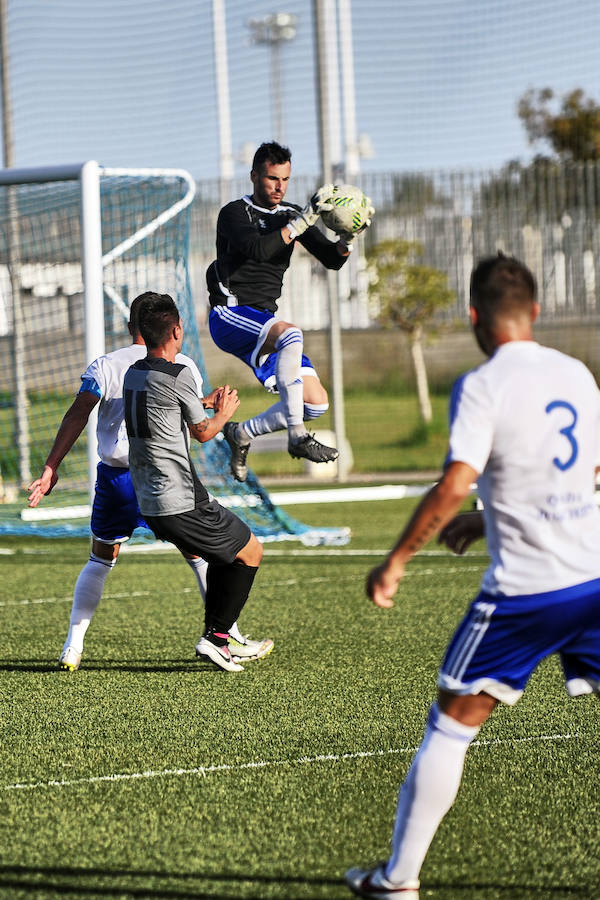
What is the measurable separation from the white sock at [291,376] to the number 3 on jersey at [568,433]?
3.93m

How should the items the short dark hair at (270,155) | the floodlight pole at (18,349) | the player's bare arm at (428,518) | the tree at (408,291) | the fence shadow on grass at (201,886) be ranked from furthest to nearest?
the tree at (408,291) → the floodlight pole at (18,349) → the short dark hair at (270,155) → the fence shadow on grass at (201,886) → the player's bare arm at (428,518)

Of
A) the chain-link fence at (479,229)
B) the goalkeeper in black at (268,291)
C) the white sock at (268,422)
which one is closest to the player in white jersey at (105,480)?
the goalkeeper in black at (268,291)

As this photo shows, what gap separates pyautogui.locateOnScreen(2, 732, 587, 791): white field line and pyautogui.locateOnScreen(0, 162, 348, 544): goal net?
574cm

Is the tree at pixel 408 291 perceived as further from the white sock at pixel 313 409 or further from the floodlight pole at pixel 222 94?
the white sock at pixel 313 409

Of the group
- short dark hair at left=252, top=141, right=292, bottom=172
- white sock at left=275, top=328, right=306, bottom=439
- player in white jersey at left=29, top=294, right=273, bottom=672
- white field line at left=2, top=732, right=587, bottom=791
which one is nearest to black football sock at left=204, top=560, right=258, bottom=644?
player in white jersey at left=29, top=294, right=273, bottom=672

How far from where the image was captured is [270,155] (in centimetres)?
707

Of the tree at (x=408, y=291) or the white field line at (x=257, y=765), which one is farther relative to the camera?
the tree at (x=408, y=291)

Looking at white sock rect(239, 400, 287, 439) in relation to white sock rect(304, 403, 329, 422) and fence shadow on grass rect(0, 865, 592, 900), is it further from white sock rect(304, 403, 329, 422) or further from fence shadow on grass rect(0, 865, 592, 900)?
fence shadow on grass rect(0, 865, 592, 900)

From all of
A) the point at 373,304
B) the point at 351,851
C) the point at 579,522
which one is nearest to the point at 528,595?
the point at 579,522

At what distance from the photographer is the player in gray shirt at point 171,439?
20.6 ft

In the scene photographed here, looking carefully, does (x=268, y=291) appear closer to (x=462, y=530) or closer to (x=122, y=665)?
(x=122, y=665)

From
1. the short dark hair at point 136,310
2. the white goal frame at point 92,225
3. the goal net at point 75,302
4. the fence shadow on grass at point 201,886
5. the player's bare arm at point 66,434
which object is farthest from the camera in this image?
the goal net at point 75,302

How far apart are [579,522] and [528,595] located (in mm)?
252

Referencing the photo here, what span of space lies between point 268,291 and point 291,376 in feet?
1.70
